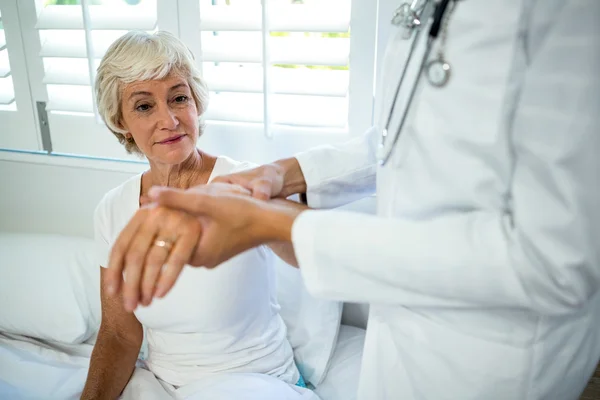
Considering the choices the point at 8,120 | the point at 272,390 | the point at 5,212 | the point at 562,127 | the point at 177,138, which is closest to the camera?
the point at 562,127

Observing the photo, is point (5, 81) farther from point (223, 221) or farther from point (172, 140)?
point (223, 221)

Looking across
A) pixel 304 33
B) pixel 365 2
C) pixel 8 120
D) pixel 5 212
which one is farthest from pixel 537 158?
pixel 5 212

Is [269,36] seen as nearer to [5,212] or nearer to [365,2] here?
[365,2]

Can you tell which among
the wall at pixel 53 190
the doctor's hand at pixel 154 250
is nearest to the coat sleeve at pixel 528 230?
the doctor's hand at pixel 154 250

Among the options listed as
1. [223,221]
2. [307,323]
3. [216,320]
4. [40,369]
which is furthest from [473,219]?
[40,369]

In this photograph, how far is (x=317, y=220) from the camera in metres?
0.57

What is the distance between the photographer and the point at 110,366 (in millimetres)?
Result: 1220

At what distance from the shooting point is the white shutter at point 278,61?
4.37 ft

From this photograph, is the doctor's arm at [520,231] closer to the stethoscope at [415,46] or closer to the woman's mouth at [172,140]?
the stethoscope at [415,46]

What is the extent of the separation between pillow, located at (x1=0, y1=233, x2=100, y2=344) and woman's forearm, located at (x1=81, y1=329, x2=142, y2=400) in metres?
0.25

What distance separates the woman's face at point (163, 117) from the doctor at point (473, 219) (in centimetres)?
56

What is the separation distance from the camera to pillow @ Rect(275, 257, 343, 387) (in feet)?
4.29

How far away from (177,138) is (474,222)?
0.85 metres

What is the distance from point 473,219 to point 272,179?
384mm
